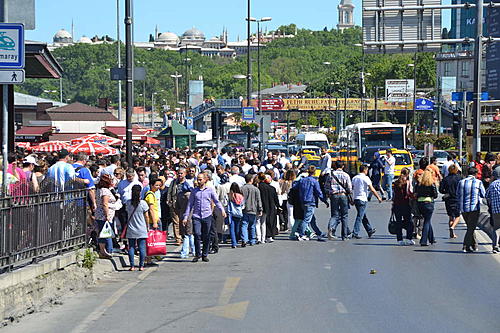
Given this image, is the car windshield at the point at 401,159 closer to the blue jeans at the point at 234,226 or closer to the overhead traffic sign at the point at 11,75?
the blue jeans at the point at 234,226

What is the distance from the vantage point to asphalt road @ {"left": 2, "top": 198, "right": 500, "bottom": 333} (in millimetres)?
11438

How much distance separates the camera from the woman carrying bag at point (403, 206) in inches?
820

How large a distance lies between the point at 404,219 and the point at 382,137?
30611 mm

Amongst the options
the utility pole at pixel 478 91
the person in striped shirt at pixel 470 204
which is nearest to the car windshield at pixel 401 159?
the utility pole at pixel 478 91

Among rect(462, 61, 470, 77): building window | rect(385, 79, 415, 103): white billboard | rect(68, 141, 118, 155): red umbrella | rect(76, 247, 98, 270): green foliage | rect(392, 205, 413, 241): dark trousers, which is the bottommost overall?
rect(76, 247, 98, 270): green foliage

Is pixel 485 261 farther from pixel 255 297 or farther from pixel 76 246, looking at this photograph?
pixel 76 246

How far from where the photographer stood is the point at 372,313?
12.1 m

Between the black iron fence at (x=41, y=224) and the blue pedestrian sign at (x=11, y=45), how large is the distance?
1688mm

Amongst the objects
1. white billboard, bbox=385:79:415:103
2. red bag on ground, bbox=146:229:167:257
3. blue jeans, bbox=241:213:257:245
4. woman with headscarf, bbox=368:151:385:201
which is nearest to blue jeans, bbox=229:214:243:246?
blue jeans, bbox=241:213:257:245

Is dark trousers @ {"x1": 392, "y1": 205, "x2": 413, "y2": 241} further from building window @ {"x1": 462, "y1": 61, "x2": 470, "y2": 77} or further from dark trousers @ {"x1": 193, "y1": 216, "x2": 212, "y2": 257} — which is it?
building window @ {"x1": 462, "y1": 61, "x2": 470, "y2": 77}

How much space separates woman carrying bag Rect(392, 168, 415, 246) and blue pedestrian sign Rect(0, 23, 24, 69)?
10519mm

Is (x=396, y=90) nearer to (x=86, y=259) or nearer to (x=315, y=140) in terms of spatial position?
(x=315, y=140)

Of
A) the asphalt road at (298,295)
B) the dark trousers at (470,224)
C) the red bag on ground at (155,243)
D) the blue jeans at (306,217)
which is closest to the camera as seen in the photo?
Result: the asphalt road at (298,295)

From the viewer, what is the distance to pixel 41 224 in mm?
13781
